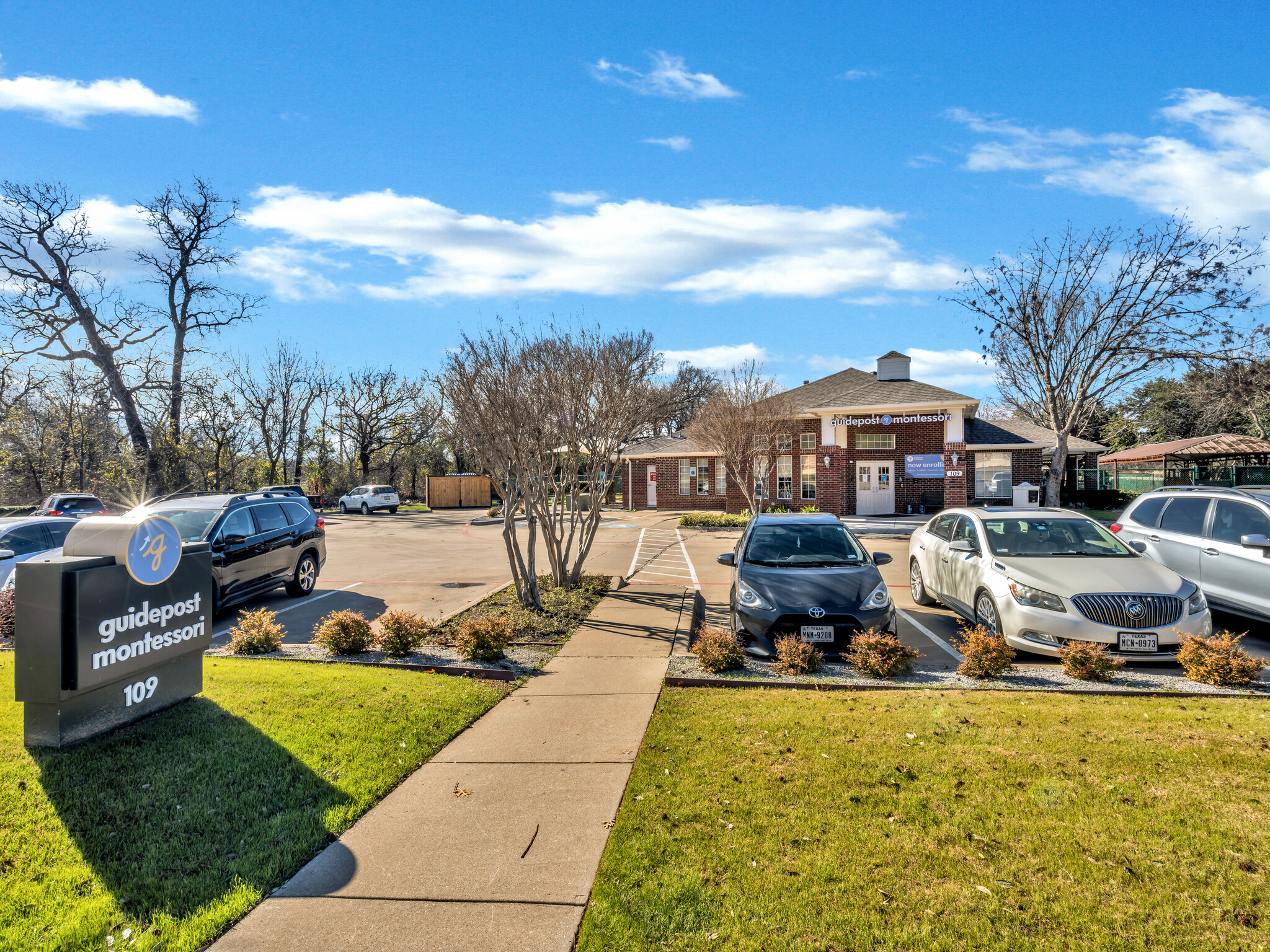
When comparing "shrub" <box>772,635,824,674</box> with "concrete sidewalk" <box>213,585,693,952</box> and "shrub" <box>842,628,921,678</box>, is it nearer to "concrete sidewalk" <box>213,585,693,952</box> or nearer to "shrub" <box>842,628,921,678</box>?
"shrub" <box>842,628,921,678</box>

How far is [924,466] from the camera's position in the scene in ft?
95.9

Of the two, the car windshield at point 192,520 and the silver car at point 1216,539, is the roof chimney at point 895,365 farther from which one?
the car windshield at point 192,520

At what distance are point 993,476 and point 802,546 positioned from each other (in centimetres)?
2543

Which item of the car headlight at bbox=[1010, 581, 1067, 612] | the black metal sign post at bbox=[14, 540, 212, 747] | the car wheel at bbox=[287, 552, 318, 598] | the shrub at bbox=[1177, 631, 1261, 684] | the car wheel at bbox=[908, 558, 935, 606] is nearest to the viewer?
the black metal sign post at bbox=[14, 540, 212, 747]

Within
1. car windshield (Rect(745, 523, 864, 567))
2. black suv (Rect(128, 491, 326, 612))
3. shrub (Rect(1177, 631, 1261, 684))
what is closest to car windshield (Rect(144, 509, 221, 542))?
black suv (Rect(128, 491, 326, 612))

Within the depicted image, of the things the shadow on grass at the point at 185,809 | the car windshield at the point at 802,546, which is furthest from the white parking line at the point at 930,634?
the shadow on grass at the point at 185,809

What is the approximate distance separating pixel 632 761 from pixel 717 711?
1178 millimetres

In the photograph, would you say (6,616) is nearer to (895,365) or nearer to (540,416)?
(540,416)

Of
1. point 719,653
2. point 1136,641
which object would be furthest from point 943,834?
point 1136,641

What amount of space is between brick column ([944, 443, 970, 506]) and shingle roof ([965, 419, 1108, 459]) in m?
1.44

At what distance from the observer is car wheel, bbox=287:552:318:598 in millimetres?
12258

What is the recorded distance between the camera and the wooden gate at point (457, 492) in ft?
146

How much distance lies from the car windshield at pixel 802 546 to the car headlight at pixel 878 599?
69 cm

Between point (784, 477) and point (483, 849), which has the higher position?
point (784, 477)
